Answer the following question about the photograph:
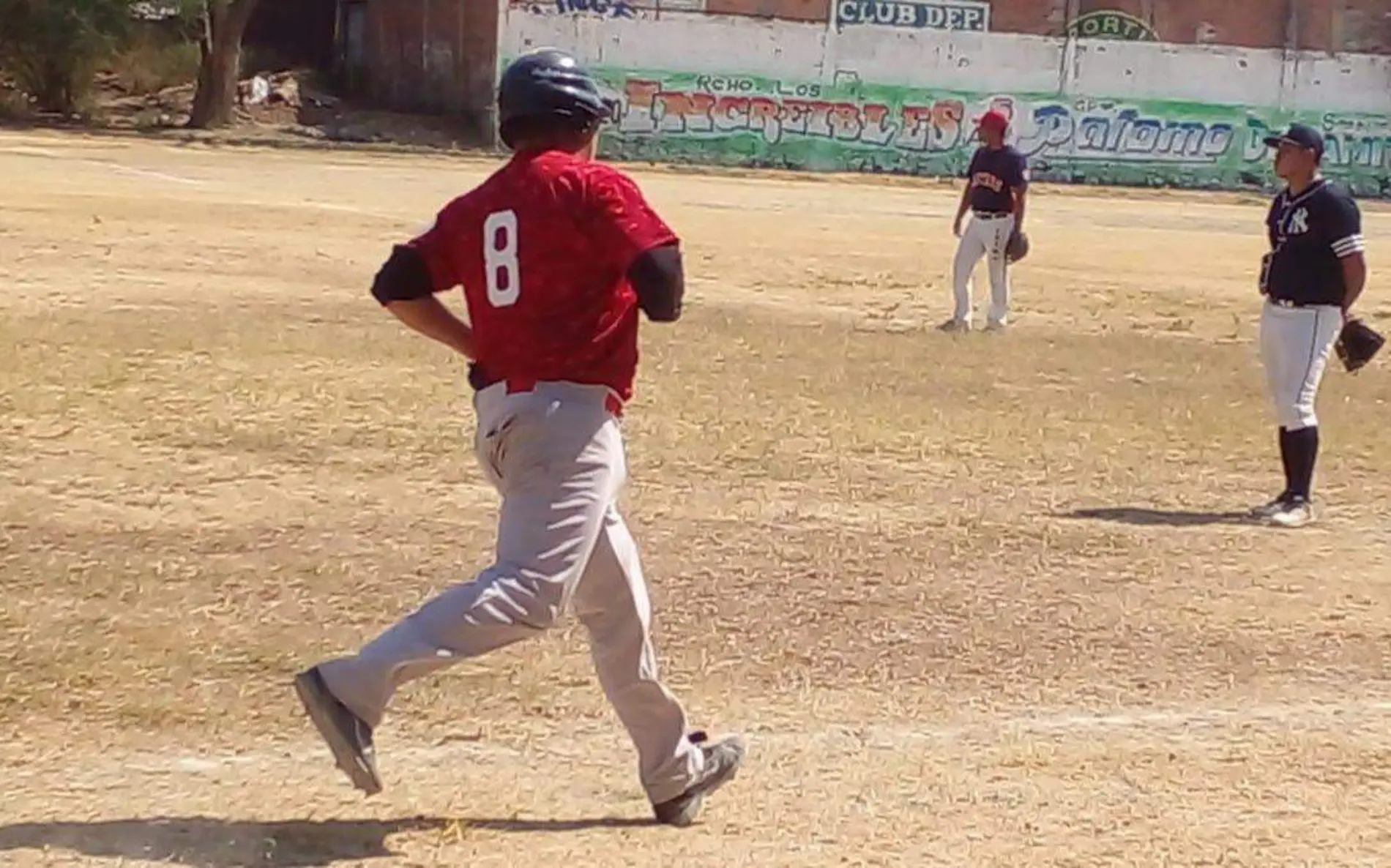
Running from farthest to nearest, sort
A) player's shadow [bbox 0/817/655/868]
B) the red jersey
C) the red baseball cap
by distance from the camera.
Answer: the red baseball cap < player's shadow [bbox 0/817/655/868] < the red jersey

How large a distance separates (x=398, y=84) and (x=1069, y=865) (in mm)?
53564

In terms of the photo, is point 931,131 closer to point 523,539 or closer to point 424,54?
point 424,54

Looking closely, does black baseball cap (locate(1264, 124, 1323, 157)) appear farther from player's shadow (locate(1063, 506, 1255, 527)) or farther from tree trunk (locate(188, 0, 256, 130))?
tree trunk (locate(188, 0, 256, 130))

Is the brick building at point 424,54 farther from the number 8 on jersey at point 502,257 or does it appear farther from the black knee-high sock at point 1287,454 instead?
the number 8 on jersey at point 502,257

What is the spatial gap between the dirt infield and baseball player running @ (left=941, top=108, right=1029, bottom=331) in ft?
1.80

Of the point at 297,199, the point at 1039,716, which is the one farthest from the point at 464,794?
the point at 297,199

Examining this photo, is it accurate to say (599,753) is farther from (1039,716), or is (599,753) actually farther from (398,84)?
(398,84)

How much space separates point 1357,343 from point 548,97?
6.64 metres

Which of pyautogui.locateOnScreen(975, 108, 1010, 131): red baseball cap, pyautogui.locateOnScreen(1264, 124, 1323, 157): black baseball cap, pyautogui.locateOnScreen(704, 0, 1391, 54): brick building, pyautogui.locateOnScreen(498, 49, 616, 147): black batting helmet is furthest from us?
pyautogui.locateOnScreen(704, 0, 1391, 54): brick building

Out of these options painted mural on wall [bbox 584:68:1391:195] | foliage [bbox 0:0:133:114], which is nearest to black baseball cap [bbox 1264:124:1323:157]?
painted mural on wall [bbox 584:68:1391:195]

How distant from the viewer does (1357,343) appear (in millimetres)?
10914

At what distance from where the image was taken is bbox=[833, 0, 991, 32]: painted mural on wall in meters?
53.4

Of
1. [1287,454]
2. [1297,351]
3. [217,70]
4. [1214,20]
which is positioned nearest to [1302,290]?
[1297,351]

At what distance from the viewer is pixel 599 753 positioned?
6.52 m
